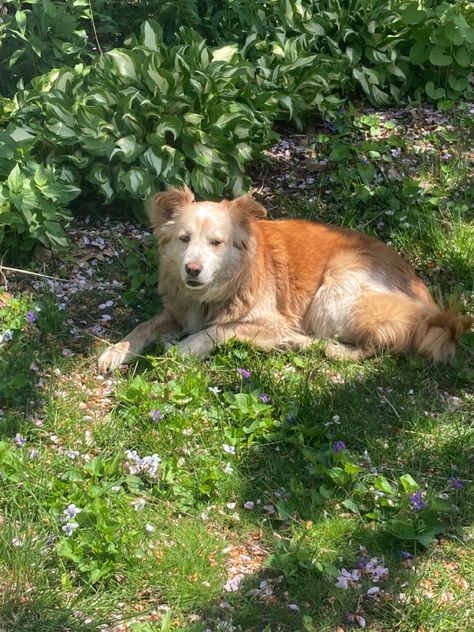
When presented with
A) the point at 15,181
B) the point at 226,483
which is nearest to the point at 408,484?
the point at 226,483

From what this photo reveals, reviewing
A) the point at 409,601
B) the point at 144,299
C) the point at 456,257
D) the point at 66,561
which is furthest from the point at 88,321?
the point at 409,601

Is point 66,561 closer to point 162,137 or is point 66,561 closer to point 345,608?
point 345,608

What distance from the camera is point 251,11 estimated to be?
6.48m

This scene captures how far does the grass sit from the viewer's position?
328cm

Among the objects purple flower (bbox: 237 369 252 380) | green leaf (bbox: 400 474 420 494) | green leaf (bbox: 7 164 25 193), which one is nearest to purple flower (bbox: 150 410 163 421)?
purple flower (bbox: 237 369 252 380)

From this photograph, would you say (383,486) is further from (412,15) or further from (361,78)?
(412,15)

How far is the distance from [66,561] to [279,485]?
42.1 inches

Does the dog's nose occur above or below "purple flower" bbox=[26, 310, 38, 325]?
above

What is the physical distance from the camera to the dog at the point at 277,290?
484 cm

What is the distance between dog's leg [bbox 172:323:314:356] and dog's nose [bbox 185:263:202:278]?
45 centimetres

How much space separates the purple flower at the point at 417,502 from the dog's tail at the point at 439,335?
1.22 m

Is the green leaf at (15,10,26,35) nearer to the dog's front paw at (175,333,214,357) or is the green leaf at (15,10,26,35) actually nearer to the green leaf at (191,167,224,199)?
the green leaf at (191,167,224,199)

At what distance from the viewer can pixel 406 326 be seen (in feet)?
15.8

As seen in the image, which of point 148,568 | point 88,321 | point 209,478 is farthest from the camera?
point 88,321
